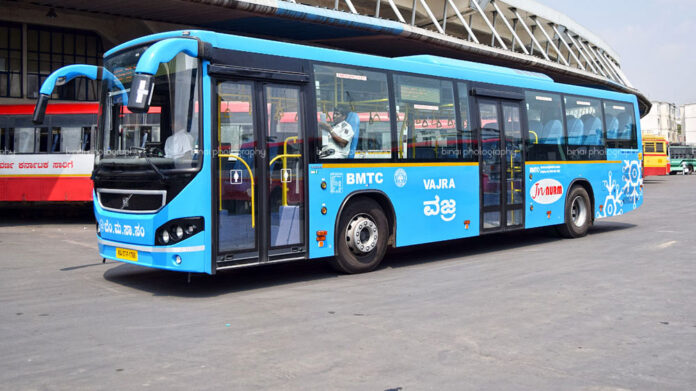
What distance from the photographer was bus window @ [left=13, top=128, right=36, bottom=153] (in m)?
17.7

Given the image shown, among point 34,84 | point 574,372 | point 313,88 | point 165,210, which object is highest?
point 34,84

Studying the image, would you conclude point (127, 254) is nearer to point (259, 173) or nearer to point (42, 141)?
point (259, 173)

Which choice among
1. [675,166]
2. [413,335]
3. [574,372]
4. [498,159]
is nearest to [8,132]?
[498,159]

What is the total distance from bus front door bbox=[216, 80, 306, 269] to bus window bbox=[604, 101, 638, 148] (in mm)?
8662

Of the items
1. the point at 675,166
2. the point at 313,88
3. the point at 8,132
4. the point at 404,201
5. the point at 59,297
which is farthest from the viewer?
the point at 675,166

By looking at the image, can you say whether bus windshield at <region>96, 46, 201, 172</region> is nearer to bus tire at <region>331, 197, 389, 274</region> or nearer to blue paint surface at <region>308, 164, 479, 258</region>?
blue paint surface at <region>308, 164, 479, 258</region>

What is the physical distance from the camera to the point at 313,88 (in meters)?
9.02

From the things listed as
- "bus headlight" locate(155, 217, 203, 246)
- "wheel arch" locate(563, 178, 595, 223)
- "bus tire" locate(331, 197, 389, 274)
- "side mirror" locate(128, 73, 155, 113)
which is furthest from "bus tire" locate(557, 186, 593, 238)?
"side mirror" locate(128, 73, 155, 113)

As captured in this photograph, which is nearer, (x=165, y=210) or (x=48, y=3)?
(x=165, y=210)

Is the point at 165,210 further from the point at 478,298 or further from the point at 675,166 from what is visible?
the point at 675,166

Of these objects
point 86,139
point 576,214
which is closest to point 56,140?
point 86,139

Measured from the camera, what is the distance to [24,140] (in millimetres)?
17688

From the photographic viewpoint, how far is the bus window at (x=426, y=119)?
10.1m

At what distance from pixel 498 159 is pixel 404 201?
2659 mm
